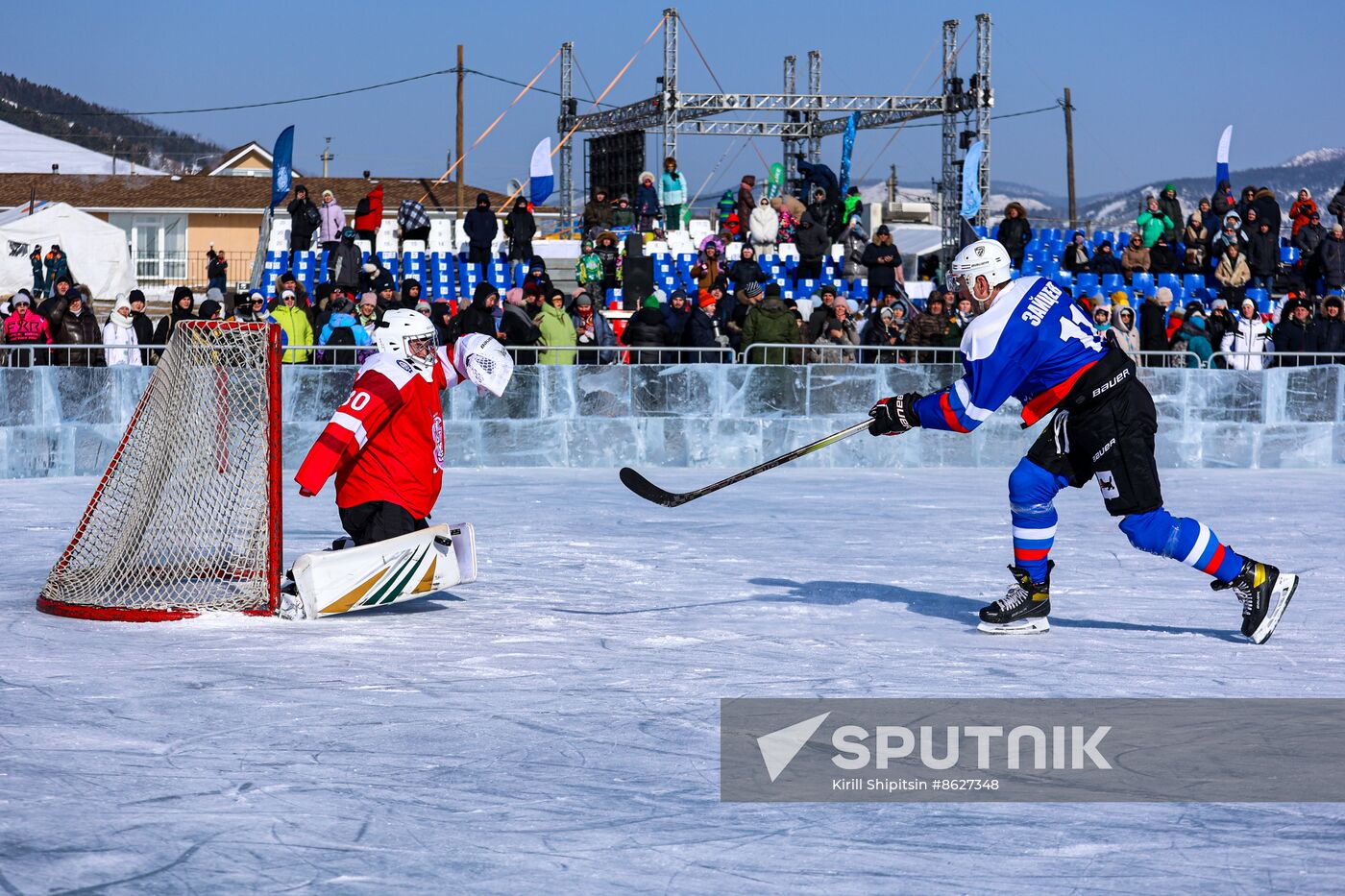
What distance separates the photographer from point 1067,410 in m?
5.86

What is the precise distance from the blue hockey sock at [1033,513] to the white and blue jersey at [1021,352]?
26cm

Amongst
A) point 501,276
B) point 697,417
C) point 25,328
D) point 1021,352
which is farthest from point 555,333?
point 1021,352

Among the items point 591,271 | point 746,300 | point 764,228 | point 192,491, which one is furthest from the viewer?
point 764,228

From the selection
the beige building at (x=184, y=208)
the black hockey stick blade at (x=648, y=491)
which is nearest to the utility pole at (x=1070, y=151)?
the beige building at (x=184, y=208)

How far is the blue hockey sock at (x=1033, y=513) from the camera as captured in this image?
5.91 metres

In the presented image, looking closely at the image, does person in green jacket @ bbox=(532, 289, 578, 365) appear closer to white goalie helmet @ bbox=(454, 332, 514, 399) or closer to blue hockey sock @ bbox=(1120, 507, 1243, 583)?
white goalie helmet @ bbox=(454, 332, 514, 399)

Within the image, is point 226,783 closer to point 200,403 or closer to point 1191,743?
point 1191,743

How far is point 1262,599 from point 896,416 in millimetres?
1434

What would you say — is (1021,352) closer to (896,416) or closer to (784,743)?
(896,416)

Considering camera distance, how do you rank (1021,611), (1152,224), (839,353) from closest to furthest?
(1021,611) → (839,353) → (1152,224)

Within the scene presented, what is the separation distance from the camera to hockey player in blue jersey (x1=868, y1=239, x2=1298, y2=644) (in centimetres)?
572

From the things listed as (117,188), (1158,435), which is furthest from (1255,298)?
(117,188)

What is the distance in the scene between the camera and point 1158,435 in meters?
13.0

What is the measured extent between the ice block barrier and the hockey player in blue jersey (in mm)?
6685
